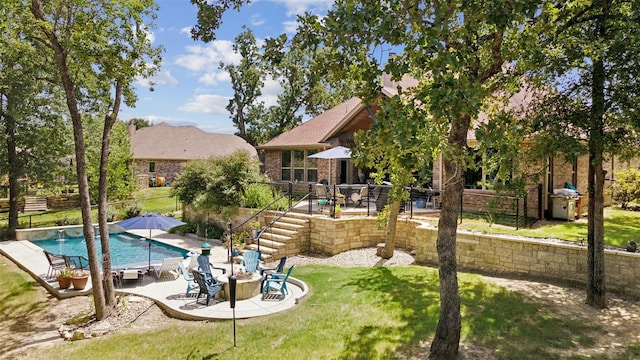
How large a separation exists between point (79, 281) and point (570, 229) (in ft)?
49.7

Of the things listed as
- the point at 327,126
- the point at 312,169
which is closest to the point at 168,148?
the point at 312,169

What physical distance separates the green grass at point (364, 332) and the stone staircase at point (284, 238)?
4.45 meters

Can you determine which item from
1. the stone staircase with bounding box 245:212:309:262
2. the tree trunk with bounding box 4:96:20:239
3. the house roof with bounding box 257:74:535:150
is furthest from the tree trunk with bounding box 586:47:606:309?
the tree trunk with bounding box 4:96:20:239

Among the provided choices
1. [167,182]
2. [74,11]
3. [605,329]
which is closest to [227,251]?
[74,11]

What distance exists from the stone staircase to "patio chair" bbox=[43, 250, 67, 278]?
19.4 ft

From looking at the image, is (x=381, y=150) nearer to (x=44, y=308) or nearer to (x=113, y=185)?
(x=44, y=308)

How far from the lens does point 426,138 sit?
5293 mm

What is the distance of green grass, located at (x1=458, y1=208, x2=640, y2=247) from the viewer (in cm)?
1191

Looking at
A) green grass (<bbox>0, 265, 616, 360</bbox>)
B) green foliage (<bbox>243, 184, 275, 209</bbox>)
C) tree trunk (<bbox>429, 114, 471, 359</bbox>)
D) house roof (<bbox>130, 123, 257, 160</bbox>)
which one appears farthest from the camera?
house roof (<bbox>130, 123, 257, 160</bbox>)

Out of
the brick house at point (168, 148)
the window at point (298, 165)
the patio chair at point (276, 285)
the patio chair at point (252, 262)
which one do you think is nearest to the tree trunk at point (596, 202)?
the patio chair at point (276, 285)

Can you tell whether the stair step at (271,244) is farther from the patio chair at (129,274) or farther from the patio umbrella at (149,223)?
the patio chair at (129,274)

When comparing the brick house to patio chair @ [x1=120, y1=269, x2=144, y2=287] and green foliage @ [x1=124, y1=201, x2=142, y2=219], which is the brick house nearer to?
green foliage @ [x1=124, y1=201, x2=142, y2=219]

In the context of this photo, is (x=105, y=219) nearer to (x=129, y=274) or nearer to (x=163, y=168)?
(x=129, y=274)

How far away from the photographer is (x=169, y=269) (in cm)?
1256
